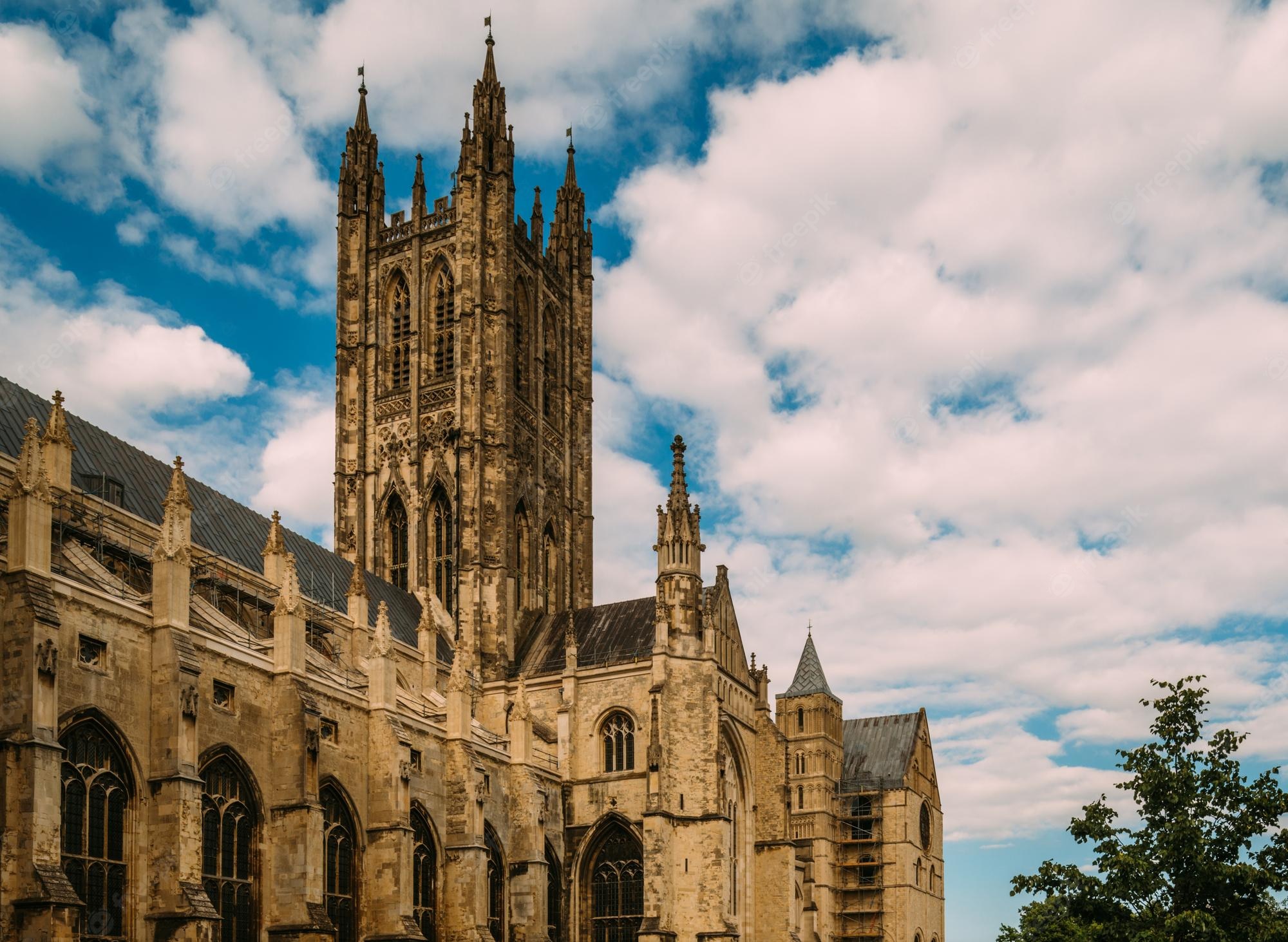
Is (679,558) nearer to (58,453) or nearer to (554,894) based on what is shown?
(554,894)

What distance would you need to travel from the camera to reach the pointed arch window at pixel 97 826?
27.9 metres

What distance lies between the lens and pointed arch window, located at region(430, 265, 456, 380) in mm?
60094

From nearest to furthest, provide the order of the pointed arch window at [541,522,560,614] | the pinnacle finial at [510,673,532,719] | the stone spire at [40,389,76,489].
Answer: the stone spire at [40,389,76,489] → the pinnacle finial at [510,673,532,719] → the pointed arch window at [541,522,560,614]

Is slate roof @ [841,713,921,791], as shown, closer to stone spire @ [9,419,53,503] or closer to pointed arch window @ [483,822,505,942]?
pointed arch window @ [483,822,505,942]

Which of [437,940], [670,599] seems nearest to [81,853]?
[437,940]

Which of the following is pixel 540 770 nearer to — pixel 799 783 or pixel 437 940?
pixel 437 940

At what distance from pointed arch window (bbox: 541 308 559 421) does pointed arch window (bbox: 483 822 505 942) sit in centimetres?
2351

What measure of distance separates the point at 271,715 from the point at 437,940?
10.3 meters

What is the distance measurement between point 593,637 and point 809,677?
2203 centimetres

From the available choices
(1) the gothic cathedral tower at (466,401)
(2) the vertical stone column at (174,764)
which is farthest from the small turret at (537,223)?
(2) the vertical stone column at (174,764)

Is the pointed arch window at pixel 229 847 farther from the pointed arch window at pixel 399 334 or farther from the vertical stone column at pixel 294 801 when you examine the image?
the pointed arch window at pixel 399 334

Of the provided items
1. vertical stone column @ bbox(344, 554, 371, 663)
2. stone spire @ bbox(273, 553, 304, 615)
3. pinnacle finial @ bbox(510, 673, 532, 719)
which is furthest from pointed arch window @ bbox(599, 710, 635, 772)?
stone spire @ bbox(273, 553, 304, 615)

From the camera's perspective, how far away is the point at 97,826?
93.7ft

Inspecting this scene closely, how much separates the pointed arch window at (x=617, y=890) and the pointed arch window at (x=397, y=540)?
15.3m
